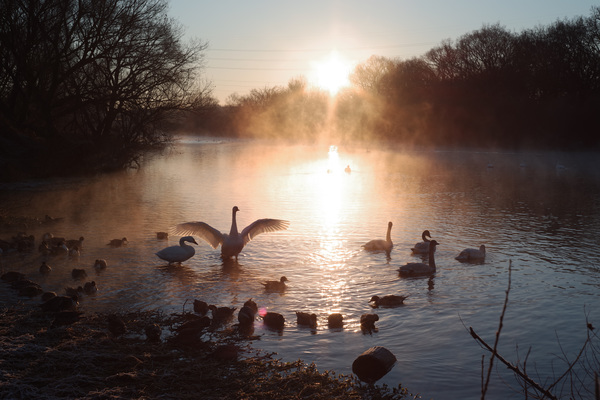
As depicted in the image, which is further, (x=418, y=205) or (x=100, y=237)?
(x=418, y=205)

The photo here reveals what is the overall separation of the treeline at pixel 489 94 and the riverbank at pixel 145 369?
53171mm

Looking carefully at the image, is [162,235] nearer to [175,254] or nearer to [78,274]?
[175,254]

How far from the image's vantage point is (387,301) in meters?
9.33

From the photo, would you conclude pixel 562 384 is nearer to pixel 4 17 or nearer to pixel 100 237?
pixel 100 237

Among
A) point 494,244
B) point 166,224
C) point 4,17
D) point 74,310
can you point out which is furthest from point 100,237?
point 4,17

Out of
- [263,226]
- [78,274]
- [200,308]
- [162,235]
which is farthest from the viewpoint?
[162,235]

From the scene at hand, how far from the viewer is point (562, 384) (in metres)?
6.57

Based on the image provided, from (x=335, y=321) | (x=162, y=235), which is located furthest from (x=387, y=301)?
(x=162, y=235)

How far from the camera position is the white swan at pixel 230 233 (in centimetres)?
1296

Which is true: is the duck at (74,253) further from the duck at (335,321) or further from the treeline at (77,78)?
the treeline at (77,78)

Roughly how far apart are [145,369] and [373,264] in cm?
711

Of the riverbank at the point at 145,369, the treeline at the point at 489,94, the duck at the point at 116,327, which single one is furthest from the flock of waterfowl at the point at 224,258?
the treeline at the point at 489,94

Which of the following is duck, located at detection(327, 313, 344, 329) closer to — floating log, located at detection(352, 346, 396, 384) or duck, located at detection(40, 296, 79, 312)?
floating log, located at detection(352, 346, 396, 384)

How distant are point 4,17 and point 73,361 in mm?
22997
